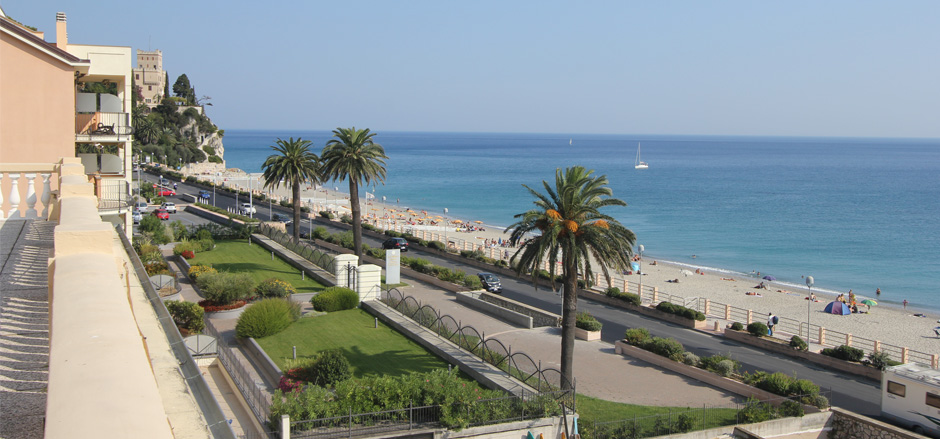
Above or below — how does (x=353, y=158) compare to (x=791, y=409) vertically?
above

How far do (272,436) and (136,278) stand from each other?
9.19 meters

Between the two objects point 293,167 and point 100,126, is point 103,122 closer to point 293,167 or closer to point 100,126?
point 100,126

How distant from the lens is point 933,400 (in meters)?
21.1

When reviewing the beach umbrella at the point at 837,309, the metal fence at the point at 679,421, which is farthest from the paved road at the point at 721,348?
the beach umbrella at the point at 837,309

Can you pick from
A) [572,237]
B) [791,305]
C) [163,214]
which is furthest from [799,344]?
[163,214]

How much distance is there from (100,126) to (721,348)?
2505 centimetres

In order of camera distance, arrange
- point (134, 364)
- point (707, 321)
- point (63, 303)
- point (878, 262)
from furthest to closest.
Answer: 1. point (878, 262)
2. point (707, 321)
3. point (63, 303)
4. point (134, 364)

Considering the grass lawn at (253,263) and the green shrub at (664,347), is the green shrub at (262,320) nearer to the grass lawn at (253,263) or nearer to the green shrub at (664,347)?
the grass lawn at (253,263)

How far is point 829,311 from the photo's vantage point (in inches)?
1597

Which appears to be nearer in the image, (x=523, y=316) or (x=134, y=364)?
(x=134, y=364)

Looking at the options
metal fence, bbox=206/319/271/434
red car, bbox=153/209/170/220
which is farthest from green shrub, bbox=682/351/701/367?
red car, bbox=153/209/170/220

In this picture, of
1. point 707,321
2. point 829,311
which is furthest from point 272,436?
point 829,311

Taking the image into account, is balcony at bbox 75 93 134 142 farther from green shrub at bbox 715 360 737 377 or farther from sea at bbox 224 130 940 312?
green shrub at bbox 715 360 737 377

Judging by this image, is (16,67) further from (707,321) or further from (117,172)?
(707,321)
